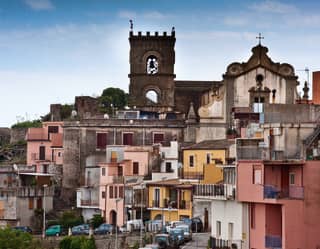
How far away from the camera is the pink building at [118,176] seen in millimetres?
92844

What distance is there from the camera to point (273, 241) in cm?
5438

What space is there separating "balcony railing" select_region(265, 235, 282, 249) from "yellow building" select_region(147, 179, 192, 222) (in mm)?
28030

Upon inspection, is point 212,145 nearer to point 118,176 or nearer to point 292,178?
point 118,176

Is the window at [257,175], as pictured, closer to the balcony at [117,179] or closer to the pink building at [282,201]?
the pink building at [282,201]

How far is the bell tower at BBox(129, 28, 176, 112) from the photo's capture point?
116812 mm

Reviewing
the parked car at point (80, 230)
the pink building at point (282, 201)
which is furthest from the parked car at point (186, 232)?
the parked car at point (80, 230)

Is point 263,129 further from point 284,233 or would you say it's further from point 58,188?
point 58,188

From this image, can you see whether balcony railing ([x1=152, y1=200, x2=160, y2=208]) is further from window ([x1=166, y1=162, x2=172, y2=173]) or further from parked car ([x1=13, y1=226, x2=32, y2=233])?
parked car ([x1=13, y1=226, x2=32, y2=233])

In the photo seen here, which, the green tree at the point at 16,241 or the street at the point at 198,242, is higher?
the street at the point at 198,242

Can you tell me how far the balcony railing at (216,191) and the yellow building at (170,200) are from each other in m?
17.6

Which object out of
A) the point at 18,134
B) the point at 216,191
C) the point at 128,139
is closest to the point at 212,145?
the point at 128,139

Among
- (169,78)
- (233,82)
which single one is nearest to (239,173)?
(233,82)

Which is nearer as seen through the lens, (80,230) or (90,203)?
(80,230)

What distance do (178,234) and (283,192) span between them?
14.1 meters
